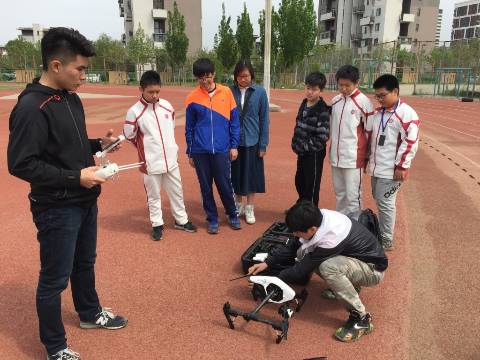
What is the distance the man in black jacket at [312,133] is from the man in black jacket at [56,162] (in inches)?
109

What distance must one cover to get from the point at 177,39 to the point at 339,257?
44699 mm

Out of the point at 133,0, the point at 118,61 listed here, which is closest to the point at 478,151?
the point at 118,61

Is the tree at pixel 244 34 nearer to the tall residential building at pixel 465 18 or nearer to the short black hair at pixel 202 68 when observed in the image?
the short black hair at pixel 202 68

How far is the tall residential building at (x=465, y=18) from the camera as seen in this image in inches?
3740

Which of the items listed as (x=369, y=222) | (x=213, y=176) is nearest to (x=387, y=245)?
(x=369, y=222)

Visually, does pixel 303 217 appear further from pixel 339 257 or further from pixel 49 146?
pixel 49 146

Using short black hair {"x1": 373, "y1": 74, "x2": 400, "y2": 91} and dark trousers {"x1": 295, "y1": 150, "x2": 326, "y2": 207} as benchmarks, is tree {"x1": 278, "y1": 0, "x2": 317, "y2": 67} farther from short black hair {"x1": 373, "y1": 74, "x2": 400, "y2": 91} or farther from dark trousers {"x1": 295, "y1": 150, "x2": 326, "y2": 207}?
short black hair {"x1": 373, "y1": 74, "x2": 400, "y2": 91}

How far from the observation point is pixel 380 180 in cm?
438

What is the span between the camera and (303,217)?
9.59 ft

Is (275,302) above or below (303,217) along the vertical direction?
below

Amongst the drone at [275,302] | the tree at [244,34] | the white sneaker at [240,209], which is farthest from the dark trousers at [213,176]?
the tree at [244,34]

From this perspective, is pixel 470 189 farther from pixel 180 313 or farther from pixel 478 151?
pixel 180 313

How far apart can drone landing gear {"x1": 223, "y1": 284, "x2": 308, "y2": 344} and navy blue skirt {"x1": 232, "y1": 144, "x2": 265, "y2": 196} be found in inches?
84.1

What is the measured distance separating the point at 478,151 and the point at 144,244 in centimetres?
918
